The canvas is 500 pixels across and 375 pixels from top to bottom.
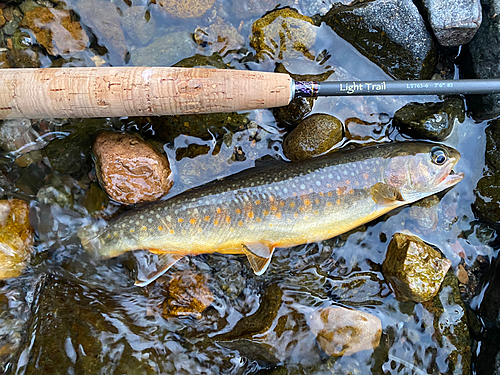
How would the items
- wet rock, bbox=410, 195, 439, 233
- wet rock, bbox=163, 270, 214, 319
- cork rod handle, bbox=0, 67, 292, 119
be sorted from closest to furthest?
cork rod handle, bbox=0, 67, 292, 119
wet rock, bbox=163, 270, 214, 319
wet rock, bbox=410, 195, 439, 233

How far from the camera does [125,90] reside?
2053mm

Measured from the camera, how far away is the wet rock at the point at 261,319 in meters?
2.62

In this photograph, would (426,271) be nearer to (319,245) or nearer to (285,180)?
(319,245)

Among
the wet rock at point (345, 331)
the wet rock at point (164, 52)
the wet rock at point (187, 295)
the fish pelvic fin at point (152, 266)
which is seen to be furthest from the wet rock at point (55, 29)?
the wet rock at point (345, 331)

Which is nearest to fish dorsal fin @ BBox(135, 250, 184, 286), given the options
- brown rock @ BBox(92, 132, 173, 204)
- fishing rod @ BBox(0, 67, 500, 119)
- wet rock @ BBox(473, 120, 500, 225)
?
brown rock @ BBox(92, 132, 173, 204)

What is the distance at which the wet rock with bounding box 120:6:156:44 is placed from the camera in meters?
2.81

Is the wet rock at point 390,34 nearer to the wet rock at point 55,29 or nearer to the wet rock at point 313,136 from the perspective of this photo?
the wet rock at point 313,136

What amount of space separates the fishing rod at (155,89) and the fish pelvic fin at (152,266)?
116 cm

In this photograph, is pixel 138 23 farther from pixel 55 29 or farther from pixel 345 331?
pixel 345 331

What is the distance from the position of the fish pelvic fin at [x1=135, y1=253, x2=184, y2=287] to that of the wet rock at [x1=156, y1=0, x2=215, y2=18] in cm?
201

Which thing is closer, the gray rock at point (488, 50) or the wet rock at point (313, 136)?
the gray rock at point (488, 50)

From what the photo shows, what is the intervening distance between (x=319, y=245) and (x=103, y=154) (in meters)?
1.93

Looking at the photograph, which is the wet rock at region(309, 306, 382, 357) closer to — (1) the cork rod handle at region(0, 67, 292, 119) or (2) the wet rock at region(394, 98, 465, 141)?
(2) the wet rock at region(394, 98, 465, 141)

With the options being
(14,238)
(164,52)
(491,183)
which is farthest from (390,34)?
(14,238)
